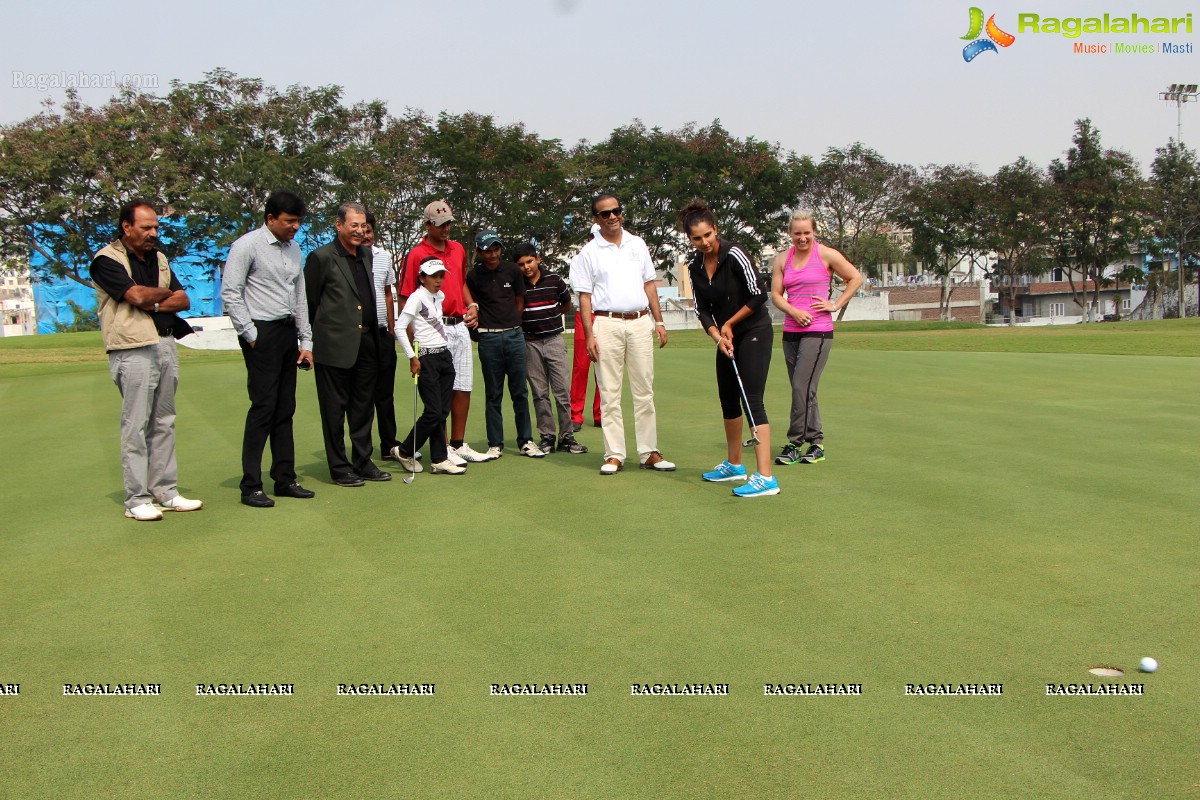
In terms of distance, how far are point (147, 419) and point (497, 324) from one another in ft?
9.87

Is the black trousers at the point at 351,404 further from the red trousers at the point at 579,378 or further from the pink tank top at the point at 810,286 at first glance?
the pink tank top at the point at 810,286

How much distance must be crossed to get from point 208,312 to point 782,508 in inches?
2150

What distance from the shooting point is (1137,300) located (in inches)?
3329

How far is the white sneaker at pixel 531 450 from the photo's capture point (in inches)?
334

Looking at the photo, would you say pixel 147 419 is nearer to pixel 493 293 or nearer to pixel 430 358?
pixel 430 358

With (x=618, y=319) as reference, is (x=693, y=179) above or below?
above

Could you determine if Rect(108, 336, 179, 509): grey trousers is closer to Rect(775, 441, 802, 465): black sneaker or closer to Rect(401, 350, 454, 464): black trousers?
Rect(401, 350, 454, 464): black trousers

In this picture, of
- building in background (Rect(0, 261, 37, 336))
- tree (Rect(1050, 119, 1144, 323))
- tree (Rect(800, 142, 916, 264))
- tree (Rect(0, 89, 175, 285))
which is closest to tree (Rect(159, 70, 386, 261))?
tree (Rect(0, 89, 175, 285))

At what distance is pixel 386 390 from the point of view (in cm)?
815

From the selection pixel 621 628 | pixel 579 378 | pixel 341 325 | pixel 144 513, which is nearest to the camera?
pixel 621 628

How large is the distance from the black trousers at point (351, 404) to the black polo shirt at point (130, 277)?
1292 millimetres

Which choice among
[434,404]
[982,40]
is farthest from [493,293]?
[982,40]

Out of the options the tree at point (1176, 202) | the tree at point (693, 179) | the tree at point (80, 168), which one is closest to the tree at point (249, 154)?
the tree at point (80, 168)

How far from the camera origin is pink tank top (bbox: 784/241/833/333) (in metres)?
8.01
